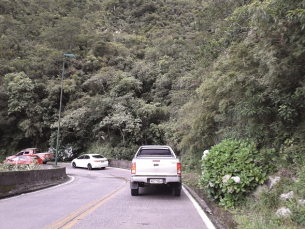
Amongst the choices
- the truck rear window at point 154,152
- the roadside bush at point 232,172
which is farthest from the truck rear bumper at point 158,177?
the truck rear window at point 154,152

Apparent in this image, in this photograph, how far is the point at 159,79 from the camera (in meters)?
30.1

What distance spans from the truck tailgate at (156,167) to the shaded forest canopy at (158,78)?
2.65 metres

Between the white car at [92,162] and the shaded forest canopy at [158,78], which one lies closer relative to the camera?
the shaded forest canopy at [158,78]

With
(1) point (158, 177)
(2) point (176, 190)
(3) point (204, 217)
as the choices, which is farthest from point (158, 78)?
(3) point (204, 217)

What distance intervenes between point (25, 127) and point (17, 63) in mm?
10312

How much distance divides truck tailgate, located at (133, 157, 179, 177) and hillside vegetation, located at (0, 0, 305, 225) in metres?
2.57

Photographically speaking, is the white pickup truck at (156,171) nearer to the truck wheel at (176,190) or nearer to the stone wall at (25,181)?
the truck wheel at (176,190)

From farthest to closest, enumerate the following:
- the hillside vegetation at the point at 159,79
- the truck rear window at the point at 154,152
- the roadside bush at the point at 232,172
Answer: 1. the truck rear window at the point at 154,152
2. the hillside vegetation at the point at 159,79
3. the roadside bush at the point at 232,172

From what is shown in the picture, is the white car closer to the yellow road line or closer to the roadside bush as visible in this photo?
the yellow road line

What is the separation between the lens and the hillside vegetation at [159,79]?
6298 millimetres

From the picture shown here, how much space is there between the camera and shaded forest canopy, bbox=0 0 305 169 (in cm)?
641

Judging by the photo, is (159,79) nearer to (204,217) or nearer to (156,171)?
(156,171)

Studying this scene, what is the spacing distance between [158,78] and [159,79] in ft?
1.76

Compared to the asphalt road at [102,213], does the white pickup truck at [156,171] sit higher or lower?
higher
